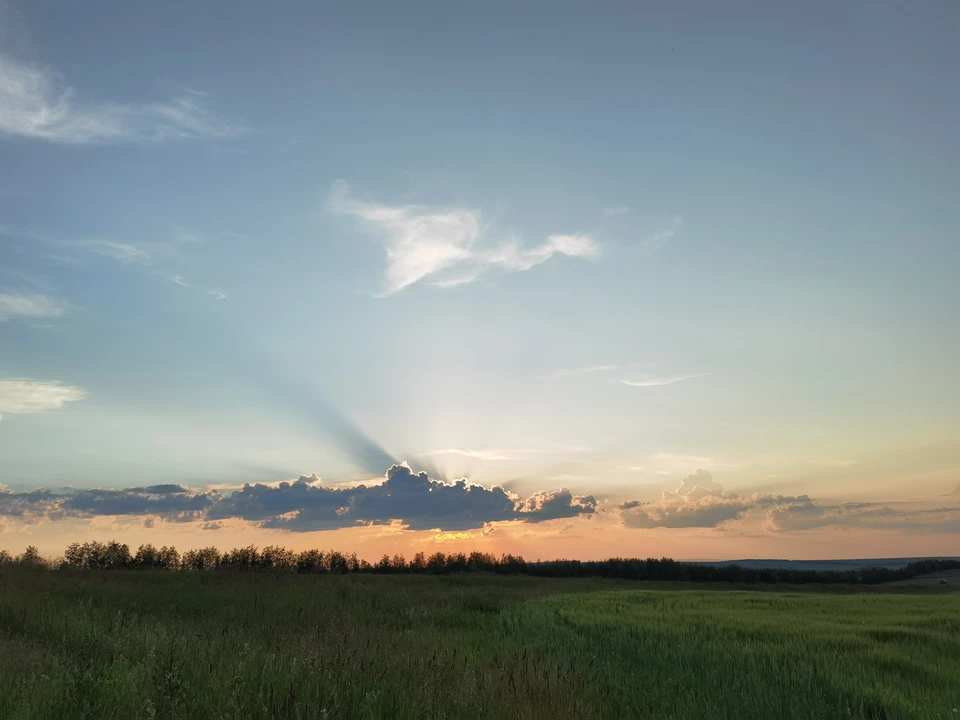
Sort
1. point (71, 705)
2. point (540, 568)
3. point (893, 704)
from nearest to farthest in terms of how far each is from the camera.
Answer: point (71, 705) → point (893, 704) → point (540, 568)

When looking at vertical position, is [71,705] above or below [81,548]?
above

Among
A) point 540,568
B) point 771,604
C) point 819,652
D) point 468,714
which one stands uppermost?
point 468,714

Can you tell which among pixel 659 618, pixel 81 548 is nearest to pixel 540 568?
pixel 81 548

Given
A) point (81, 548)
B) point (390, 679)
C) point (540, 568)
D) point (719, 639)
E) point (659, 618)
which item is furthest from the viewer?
point (540, 568)

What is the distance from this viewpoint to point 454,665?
8.94 m

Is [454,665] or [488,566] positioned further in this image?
[488,566]

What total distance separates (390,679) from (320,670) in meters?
0.94

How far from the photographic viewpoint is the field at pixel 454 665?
6.25 metres

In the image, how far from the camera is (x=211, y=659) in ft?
24.7

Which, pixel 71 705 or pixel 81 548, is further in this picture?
pixel 81 548

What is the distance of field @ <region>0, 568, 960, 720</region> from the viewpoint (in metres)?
6.25

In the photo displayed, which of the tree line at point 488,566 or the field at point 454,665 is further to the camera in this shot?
the tree line at point 488,566

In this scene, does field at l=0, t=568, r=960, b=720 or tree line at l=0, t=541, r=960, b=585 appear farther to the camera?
tree line at l=0, t=541, r=960, b=585

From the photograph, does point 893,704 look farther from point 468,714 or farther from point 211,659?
point 211,659
